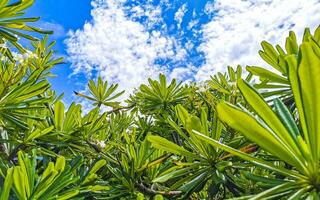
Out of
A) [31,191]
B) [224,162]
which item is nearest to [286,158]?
[224,162]

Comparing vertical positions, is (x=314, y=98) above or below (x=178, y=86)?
below

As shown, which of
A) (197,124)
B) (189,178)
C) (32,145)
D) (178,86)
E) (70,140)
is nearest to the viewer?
(197,124)

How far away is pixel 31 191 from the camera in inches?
56.9

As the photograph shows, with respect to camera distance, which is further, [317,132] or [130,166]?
[130,166]

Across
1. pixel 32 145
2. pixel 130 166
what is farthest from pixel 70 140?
pixel 130 166

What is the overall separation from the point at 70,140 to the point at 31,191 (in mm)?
1055

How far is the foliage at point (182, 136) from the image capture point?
83 centimetres

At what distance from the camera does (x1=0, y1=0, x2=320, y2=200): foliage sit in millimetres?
833

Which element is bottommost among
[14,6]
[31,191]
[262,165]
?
[31,191]

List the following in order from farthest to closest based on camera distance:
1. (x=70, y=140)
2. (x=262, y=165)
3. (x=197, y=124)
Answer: (x=70, y=140)
(x=197, y=124)
(x=262, y=165)

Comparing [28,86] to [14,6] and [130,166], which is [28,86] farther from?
[130,166]

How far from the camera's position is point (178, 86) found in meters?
3.47

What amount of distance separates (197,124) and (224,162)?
24 cm

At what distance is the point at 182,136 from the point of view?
66.9 inches
